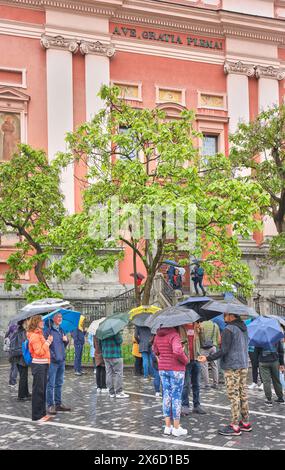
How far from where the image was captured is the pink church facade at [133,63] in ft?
79.9

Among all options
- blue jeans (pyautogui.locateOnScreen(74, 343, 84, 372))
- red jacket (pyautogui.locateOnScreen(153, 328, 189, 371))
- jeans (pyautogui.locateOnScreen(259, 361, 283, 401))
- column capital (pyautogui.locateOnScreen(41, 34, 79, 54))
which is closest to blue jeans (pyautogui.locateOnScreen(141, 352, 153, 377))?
Result: blue jeans (pyautogui.locateOnScreen(74, 343, 84, 372))

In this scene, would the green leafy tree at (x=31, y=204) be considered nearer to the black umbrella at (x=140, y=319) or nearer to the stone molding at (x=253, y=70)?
the black umbrella at (x=140, y=319)

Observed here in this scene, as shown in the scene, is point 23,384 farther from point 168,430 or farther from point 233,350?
point 233,350

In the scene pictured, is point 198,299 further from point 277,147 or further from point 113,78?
point 113,78

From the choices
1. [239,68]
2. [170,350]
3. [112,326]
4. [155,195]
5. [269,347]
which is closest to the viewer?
[170,350]

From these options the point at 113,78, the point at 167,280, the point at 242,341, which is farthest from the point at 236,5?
the point at 242,341

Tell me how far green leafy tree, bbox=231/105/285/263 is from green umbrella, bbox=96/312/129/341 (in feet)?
34.8

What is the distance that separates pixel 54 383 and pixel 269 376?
12.7ft

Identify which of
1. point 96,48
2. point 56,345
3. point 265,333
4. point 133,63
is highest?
point 96,48

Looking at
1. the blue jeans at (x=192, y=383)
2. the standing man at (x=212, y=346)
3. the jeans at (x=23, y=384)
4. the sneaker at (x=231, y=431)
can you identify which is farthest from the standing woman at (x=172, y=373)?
the jeans at (x=23, y=384)

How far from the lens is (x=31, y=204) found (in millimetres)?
17656

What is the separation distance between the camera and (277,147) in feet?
71.3

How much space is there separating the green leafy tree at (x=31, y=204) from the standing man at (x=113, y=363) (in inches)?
240

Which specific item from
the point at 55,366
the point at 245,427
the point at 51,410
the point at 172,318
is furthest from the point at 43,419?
the point at 245,427
